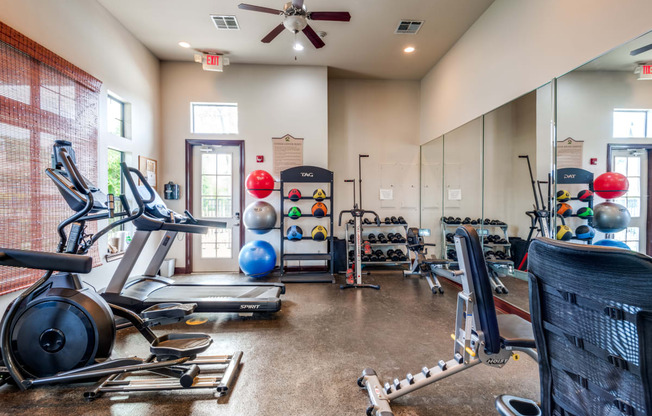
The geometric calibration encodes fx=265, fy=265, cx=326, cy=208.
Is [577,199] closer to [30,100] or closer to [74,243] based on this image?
[74,243]

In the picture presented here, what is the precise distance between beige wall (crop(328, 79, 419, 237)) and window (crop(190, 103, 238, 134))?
205 centimetres

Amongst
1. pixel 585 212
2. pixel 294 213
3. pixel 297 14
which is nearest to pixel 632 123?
pixel 585 212

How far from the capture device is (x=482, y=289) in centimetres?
142

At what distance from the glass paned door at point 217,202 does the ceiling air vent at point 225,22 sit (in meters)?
2.05

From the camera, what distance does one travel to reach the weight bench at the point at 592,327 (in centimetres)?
73

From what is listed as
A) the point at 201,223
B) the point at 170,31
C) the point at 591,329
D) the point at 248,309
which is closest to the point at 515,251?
the point at 591,329

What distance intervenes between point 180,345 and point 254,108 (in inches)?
177

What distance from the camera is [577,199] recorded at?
249 centimetres

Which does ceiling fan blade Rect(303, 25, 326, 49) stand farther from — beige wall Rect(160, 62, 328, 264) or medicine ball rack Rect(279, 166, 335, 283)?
medicine ball rack Rect(279, 166, 335, 283)

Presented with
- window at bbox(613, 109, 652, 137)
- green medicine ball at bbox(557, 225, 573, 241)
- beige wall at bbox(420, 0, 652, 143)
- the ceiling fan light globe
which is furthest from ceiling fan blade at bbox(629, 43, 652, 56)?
the ceiling fan light globe

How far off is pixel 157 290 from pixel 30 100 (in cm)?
244

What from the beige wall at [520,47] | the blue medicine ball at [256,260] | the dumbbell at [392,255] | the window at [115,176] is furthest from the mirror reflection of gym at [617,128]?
the window at [115,176]

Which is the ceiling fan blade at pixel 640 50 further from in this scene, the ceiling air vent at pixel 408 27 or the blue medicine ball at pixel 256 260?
the blue medicine ball at pixel 256 260

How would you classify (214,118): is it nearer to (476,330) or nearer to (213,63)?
(213,63)
